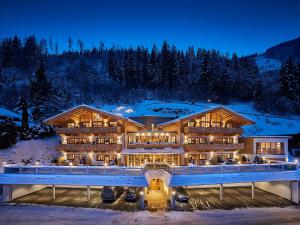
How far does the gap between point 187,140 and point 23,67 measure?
82.6 m

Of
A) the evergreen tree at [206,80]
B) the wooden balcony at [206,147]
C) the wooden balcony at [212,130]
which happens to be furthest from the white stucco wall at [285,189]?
the evergreen tree at [206,80]

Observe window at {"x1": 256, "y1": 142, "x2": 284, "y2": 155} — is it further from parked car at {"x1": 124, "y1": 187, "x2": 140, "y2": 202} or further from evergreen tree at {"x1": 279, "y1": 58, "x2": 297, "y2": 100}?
evergreen tree at {"x1": 279, "y1": 58, "x2": 297, "y2": 100}

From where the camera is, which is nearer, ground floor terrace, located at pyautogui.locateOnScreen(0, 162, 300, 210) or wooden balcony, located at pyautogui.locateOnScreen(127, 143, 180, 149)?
ground floor terrace, located at pyautogui.locateOnScreen(0, 162, 300, 210)

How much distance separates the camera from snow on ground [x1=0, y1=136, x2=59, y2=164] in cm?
4136

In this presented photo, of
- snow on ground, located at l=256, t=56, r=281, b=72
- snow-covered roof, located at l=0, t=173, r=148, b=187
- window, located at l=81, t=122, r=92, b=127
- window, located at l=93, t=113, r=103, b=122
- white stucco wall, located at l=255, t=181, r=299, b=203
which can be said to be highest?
snow on ground, located at l=256, t=56, r=281, b=72

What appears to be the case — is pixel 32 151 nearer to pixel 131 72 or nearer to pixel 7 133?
pixel 7 133

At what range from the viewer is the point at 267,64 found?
6747 inches

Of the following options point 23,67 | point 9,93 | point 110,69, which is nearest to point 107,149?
point 9,93

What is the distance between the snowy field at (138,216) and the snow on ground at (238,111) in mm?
32651

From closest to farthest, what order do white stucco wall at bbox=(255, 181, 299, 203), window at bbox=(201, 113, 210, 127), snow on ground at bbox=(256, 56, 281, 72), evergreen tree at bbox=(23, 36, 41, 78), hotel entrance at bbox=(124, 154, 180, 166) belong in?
white stucco wall at bbox=(255, 181, 299, 203) → hotel entrance at bbox=(124, 154, 180, 166) → window at bbox=(201, 113, 210, 127) → evergreen tree at bbox=(23, 36, 41, 78) → snow on ground at bbox=(256, 56, 281, 72)

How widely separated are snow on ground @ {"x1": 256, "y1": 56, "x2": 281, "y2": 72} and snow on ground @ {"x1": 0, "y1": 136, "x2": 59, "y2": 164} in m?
140

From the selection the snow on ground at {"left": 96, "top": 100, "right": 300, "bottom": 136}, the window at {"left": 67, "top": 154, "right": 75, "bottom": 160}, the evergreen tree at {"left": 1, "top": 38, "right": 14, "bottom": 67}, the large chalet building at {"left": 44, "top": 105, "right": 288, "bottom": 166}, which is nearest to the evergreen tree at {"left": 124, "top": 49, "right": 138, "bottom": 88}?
the snow on ground at {"left": 96, "top": 100, "right": 300, "bottom": 136}

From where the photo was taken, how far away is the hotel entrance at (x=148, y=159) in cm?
3791

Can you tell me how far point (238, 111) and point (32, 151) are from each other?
4832 cm
